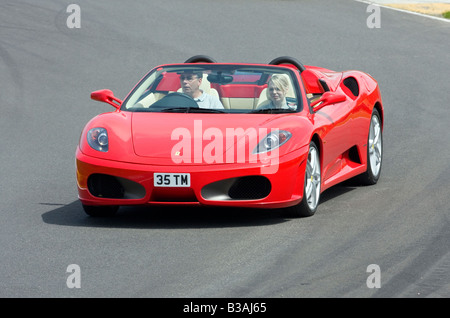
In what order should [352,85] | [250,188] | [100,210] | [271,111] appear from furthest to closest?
[352,85]
[271,111]
[100,210]
[250,188]

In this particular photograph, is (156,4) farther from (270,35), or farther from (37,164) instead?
(37,164)

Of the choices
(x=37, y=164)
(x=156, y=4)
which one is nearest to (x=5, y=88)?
(x=37, y=164)

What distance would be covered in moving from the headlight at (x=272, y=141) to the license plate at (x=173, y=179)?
1.80ft

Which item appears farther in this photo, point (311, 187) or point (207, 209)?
point (207, 209)

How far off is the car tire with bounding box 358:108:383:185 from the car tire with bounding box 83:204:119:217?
272cm

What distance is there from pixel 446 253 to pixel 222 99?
2.75 meters

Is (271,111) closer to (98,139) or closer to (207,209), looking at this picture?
(207,209)

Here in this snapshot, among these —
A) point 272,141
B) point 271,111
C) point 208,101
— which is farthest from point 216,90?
point 272,141

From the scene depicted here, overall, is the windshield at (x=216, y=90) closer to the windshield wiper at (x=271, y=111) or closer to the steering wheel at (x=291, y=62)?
the windshield wiper at (x=271, y=111)

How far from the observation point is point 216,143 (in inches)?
305

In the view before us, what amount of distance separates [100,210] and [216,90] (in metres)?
1.51

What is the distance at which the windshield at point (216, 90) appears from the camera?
28.3 feet

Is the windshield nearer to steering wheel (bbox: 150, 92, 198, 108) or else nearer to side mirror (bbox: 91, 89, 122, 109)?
steering wheel (bbox: 150, 92, 198, 108)

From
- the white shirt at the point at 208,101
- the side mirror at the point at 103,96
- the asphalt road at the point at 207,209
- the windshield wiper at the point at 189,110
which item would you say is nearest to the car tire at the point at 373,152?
the asphalt road at the point at 207,209
